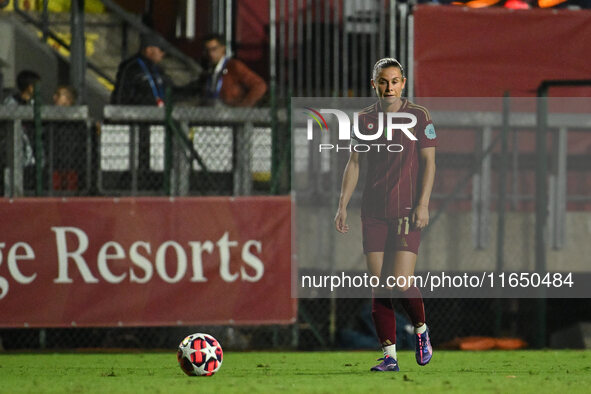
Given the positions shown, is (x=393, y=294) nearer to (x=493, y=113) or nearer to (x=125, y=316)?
(x=125, y=316)

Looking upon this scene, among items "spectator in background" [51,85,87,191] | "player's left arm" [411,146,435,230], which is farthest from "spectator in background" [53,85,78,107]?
"player's left arm" [411,146,435,230]

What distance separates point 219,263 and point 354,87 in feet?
11.1

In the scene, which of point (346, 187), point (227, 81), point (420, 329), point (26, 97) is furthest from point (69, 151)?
point (420, 329)

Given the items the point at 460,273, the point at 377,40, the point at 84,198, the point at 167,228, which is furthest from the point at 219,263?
the point at 377,40

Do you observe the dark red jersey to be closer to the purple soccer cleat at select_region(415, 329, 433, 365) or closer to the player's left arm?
the player's left arm

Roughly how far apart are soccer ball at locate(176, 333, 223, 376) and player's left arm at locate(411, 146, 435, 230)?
6.13 ft

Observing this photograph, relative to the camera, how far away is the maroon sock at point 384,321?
358 inches

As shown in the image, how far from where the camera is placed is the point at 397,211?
30.0 ft

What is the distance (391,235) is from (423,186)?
0.47 metres

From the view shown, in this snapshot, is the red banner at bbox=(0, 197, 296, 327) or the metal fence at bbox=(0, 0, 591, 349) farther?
the metal fence at bbox=(0, 0, 591, 349)

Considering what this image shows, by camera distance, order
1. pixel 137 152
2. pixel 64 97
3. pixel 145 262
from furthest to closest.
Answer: pixel 64 97
pixel 137 152
pixel 145 262

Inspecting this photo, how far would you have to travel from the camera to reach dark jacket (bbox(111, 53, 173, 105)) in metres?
13.5

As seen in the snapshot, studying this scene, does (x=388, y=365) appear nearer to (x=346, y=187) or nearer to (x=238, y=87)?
(x=346, y=187)

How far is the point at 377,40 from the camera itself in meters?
15.2
